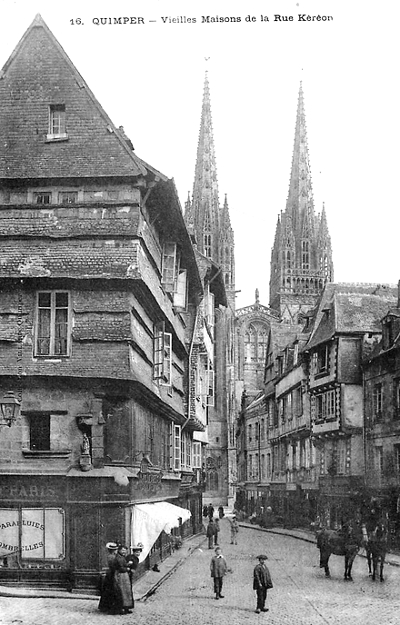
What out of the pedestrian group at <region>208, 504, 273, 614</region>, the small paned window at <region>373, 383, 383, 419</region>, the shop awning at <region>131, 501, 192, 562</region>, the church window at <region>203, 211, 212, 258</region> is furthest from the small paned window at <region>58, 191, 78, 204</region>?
the church window at <region>203, 211, 212, 258</region>

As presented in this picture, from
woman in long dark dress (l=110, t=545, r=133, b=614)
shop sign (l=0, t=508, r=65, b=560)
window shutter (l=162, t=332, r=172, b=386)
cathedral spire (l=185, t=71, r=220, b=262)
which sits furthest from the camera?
cathedral spire (l=185, t=71, r=220, b=262)

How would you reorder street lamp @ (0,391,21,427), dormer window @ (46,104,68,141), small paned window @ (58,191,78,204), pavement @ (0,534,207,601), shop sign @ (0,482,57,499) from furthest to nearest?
dormer window @ (46,104,68,141) → small paned window @ (58,191,78,204) → shop sign @ (0,482,57,499) → pavement @ (0,534,207,601) → street lamp @ (0,391,21,427)

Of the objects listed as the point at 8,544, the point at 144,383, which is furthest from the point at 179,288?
the point at 8,544

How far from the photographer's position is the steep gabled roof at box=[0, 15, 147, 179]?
21.6 meters

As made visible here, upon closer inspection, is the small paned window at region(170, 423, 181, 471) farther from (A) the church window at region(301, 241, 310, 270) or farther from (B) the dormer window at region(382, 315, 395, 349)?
(A) the church window at region(301, 241, 310, 270)

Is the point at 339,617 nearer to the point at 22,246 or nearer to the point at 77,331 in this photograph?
the point at 77,331

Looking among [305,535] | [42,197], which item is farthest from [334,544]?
[305,535]

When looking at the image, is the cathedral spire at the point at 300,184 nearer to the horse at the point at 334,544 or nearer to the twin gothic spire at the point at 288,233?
the twin gothic spire at the point at 288,233

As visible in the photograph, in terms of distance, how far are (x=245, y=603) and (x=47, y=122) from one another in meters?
12.7

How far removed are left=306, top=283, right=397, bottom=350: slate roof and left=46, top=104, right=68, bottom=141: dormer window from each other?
873 inches

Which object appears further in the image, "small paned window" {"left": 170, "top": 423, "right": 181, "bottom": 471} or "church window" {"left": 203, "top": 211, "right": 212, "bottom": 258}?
"church window" {"left": 203, "top": 211, "right": 212, "bottom": 258}

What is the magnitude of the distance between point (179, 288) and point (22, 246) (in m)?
9.95

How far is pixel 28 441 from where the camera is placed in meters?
20.4

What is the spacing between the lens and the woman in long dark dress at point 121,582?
16.5 meters
